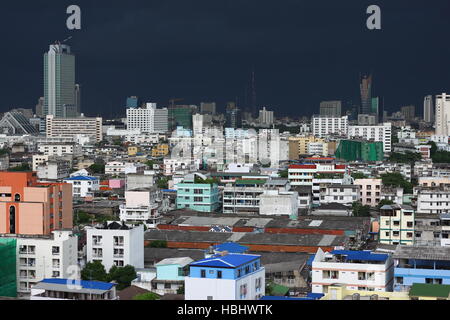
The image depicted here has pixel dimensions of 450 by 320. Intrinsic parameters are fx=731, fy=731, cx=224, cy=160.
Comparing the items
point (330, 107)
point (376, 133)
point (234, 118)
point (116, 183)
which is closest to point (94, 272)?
point (116, 183)

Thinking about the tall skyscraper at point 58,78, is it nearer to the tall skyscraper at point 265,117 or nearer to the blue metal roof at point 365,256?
the tall skyscraper at point 265,117

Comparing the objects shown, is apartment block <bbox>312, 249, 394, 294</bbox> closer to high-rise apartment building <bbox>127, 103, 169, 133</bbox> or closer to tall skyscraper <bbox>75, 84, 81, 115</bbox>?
high-rise apartment building <bbox>127, 103, 169, 133</bbox>

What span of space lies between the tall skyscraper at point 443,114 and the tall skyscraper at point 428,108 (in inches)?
484

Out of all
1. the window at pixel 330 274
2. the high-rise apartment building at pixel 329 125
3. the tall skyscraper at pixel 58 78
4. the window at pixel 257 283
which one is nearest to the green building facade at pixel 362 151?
the high-rise apartment building at pixel 329 125

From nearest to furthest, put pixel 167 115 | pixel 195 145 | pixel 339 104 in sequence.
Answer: pixel 195 145, pixel 167 115, pixel 339 104

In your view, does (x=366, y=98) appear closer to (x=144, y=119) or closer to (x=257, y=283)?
(x=144, y=119)

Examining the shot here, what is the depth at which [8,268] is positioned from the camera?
17.3 ft

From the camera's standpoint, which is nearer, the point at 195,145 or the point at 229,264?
the point at 229,264

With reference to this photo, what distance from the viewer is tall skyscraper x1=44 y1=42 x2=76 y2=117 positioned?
123ft

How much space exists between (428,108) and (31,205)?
3570 centimetres

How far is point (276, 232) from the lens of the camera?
7.68 metres
